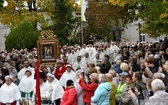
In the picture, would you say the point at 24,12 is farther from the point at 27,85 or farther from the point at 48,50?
the point at 27,85

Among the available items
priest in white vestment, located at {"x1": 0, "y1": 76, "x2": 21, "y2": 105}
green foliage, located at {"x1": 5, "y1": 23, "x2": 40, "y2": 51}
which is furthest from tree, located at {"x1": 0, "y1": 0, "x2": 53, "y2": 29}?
priest in white vestment, located at {"x1": 0, "y1": 76, "x2": 21, "y2": 105}

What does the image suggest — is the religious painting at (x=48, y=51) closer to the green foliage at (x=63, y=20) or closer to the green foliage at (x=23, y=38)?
the green foliage at (x=23, y=38)

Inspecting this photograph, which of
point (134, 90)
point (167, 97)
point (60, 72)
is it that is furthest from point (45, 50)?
point (167, 97)

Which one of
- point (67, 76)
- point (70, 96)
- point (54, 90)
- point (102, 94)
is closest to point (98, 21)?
point (67, 76)

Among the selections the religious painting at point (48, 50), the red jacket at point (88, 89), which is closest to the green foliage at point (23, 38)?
the religious painting at point (48, 50)

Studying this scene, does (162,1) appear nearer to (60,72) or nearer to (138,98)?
(60,72)

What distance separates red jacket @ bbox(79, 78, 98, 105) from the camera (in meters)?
14.3

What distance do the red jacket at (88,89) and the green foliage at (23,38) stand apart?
27.5m

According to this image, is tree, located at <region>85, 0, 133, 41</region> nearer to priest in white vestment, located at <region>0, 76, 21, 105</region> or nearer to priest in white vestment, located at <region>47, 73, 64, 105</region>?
priest in white vestment, located at <region>0, 76, 21, 105</region>

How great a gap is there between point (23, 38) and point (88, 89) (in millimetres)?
27765

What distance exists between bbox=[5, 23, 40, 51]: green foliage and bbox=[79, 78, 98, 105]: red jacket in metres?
27.5

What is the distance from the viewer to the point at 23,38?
136 feet

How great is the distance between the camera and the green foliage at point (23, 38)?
41.9 m

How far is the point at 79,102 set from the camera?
47.7 ft
